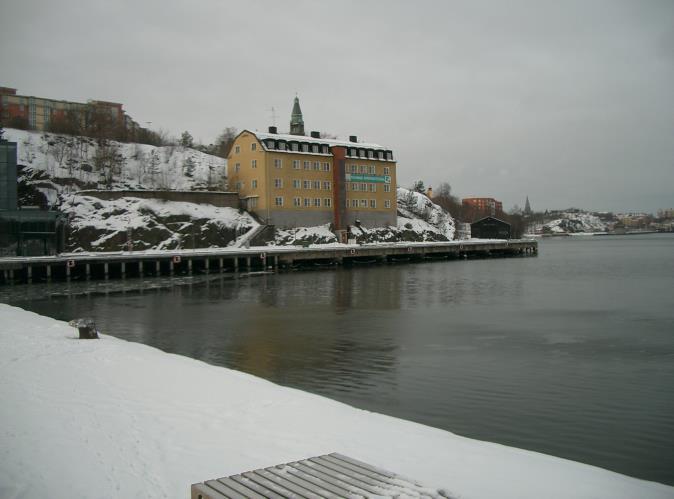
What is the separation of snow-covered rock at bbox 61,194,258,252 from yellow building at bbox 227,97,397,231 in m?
5.05

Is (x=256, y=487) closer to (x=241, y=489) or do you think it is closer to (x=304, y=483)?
(x=241, y=489)

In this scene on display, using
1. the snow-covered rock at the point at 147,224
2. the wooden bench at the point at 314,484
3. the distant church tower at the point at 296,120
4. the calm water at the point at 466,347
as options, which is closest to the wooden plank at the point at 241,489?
the wooden bench at the point at 314,484

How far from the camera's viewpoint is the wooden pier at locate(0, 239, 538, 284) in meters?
49.5

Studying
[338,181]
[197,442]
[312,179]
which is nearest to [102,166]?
[312,179]

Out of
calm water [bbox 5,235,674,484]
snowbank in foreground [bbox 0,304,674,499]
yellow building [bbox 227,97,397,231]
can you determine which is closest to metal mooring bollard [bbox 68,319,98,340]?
calm water [bbox 5,235,674,484]

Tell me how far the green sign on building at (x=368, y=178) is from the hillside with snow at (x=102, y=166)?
62.6 feet

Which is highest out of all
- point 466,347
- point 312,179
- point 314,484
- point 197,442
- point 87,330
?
point 312,179

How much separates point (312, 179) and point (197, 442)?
223 ft

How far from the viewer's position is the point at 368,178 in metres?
80.3

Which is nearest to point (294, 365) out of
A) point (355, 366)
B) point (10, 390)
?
point (355, 366)

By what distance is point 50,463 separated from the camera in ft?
21.4

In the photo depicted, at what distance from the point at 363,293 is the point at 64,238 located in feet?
125

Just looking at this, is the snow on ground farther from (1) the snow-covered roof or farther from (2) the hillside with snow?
(2) the hillside with snow

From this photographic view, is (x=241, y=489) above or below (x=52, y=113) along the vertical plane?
below
